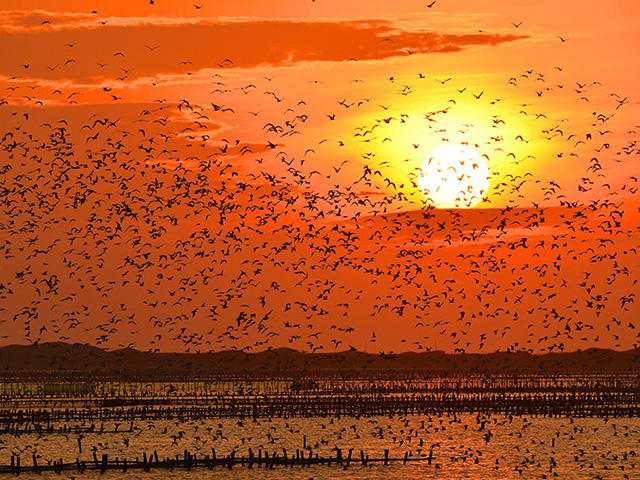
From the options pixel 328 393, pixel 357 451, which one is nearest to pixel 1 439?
pixel 357 451

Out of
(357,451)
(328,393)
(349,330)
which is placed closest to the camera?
(349,330)

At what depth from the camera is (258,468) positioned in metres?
64.9

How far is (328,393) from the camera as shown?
126125 millimetres

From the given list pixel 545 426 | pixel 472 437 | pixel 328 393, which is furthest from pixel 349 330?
pixel 328 393

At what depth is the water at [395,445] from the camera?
6675cm

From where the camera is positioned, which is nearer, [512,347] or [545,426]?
[512,347]

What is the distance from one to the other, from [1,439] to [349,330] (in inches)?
1257

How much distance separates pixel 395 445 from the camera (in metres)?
83.9

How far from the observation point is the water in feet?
219

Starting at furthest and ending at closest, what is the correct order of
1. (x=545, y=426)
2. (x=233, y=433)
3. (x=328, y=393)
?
(x=328, y=393) → (x=545, y=426) → (x=233, y=433)

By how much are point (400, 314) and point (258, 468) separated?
1215cm

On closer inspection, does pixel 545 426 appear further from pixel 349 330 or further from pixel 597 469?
pixel 349 330

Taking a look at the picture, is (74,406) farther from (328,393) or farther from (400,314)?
(400,314)

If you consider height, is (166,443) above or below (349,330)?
below
